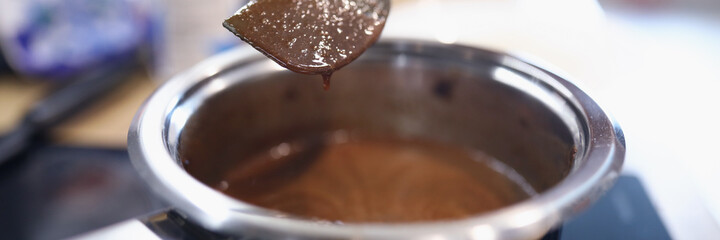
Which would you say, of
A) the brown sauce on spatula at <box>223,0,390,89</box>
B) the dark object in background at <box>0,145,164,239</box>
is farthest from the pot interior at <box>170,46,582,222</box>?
the dark object in background at <box>0,145,164,239</box>

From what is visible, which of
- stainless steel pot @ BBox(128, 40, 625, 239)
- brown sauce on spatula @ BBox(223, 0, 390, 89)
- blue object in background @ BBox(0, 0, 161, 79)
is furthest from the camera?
blue object in background @ BBox(0, 0, 161, 79)

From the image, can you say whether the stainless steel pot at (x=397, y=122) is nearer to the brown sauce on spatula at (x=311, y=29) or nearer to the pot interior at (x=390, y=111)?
the pot interior at (x=390, y=111)

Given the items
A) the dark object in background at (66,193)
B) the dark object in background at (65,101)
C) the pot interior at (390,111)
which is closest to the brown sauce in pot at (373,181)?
the pot interior at (390,111)

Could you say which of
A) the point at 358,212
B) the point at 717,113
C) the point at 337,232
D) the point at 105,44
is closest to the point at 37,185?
the point at 105,44

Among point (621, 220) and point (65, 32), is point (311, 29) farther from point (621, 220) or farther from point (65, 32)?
point (65, 32)

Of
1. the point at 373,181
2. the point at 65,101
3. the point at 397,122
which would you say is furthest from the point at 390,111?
the point at 65,101

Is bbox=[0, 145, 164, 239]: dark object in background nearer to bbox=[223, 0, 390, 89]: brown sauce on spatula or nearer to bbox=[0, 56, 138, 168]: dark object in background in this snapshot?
bbox=[0, 56, 138, 168]: dark object in background
